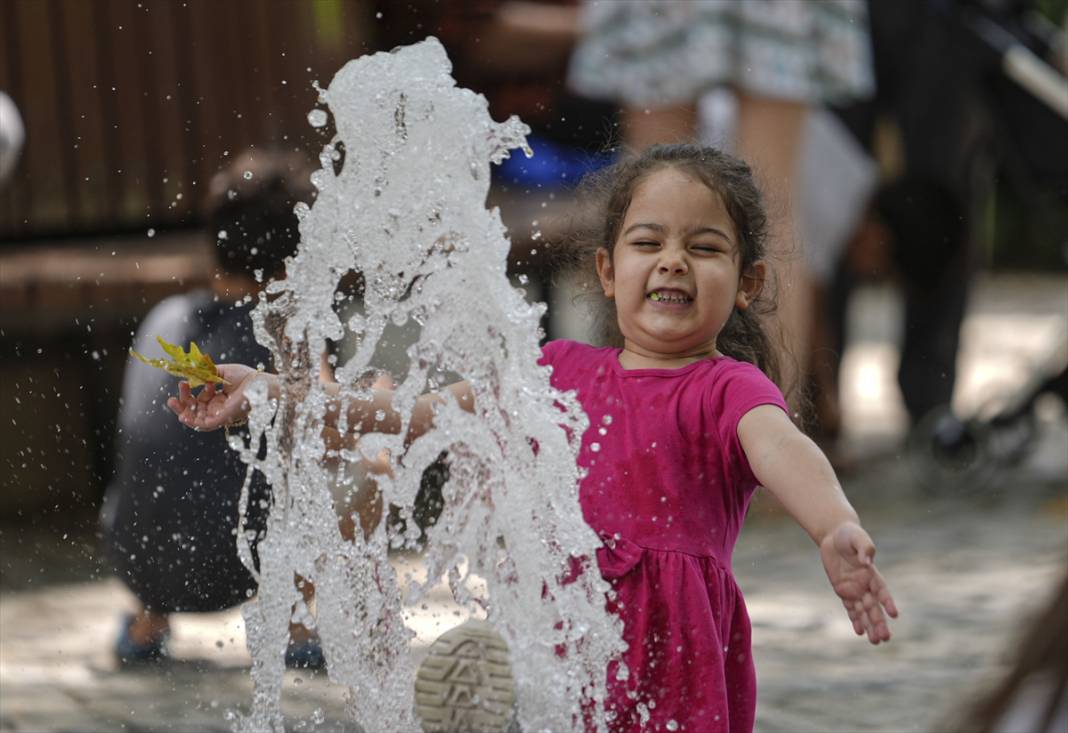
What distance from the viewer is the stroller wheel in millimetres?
4863

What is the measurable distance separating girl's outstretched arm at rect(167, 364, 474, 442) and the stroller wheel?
3.16m

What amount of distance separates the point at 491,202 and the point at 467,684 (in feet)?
8.09

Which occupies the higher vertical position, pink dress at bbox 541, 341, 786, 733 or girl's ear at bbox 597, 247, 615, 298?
girl's ear at bbox 597, 247, 615, 298

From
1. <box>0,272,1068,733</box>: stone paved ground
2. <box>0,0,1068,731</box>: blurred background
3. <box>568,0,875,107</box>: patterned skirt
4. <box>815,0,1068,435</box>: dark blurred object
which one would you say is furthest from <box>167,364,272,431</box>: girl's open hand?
<box>815,0,1068,435</box>: dark blurred object

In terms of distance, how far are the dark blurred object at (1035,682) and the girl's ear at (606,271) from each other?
4.23 feet

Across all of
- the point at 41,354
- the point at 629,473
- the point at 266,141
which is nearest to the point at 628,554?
the point at 629,473

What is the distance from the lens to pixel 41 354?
15.8 feet

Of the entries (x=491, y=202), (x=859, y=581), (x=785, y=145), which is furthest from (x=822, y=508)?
(x=785, y=145)

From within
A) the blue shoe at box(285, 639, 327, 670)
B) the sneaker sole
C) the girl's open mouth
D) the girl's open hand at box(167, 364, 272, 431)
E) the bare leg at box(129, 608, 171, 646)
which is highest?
the girl's open mouth

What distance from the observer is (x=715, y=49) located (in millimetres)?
4520

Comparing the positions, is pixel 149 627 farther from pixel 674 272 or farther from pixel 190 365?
pixel 674 272

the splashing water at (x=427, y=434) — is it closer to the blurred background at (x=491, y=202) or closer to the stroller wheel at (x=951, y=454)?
the blurred background at (x=491, y=202)

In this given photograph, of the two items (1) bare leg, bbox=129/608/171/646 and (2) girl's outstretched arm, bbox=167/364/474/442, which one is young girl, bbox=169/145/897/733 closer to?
(2) girl's outstretched arm, bbox=167/364/474/442

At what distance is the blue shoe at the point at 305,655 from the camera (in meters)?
2.85
